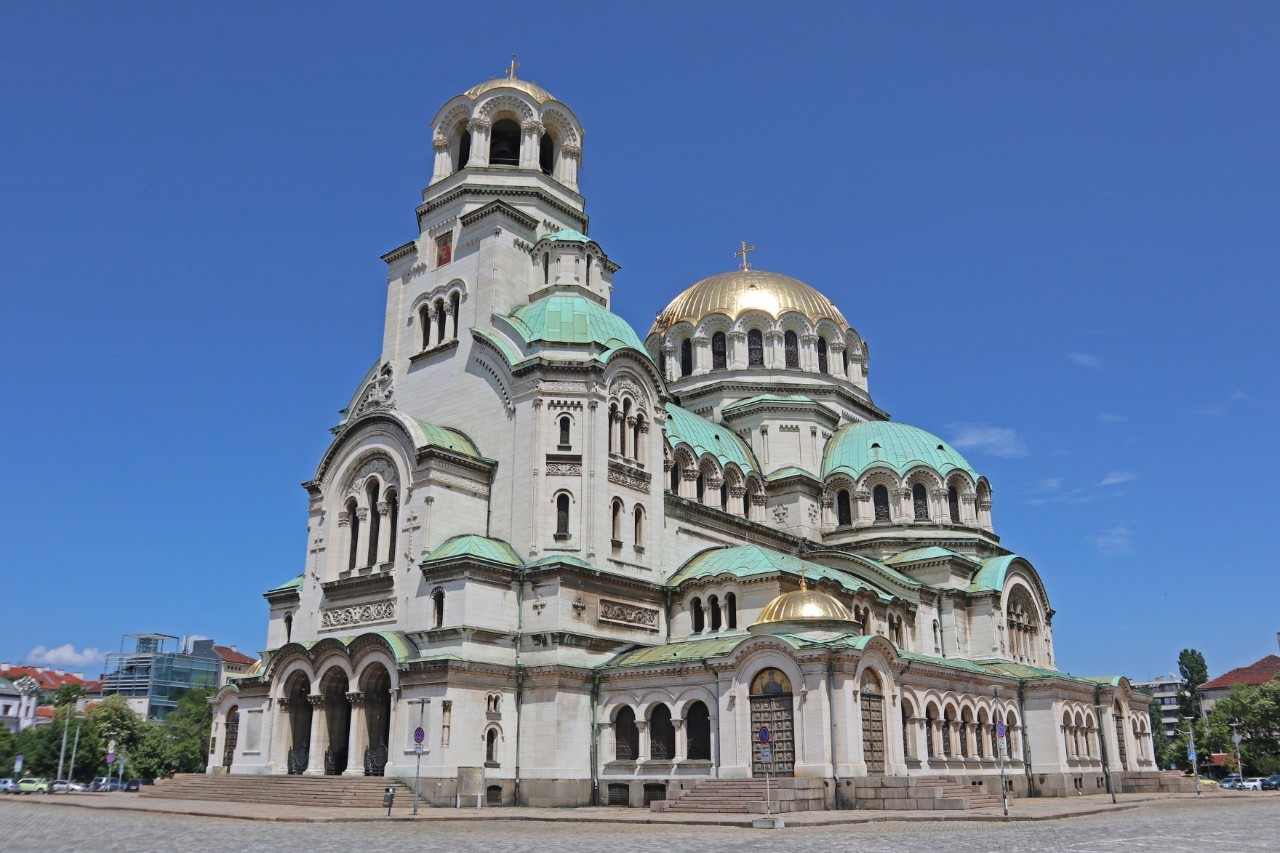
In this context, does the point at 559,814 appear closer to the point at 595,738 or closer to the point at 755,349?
the point at 595,738

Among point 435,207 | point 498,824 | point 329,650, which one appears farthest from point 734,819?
point 435,207

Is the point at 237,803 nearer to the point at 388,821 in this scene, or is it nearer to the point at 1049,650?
the point at 388,821

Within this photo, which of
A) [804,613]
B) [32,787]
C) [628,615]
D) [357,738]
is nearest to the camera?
[804,613]

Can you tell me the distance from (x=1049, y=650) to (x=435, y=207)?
36.4 metres

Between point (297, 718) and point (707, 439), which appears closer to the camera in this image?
point (297, 718)

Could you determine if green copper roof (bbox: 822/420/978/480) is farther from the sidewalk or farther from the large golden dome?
the sidewalk

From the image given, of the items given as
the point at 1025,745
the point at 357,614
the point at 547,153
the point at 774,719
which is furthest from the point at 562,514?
the point at 1025,745

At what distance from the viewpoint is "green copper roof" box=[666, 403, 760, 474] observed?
47.0m

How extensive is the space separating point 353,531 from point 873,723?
2065 cm

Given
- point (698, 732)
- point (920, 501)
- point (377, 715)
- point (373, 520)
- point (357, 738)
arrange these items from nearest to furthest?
point (698, 732)
point (357, 738)
point (377, 715)
point (373, 520)
point (920, 501)

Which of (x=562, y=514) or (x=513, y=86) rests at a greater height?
(x=513, y=86)

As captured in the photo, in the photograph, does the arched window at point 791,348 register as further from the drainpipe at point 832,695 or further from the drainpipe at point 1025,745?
the drainpipe at point 832,695

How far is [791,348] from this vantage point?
57219mm

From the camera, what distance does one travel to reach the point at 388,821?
91.4 ft
